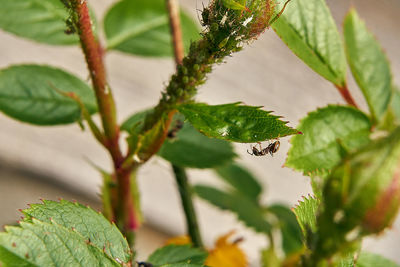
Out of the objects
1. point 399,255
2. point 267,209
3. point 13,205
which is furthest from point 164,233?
point 267,209

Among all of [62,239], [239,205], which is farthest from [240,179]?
[62,239]

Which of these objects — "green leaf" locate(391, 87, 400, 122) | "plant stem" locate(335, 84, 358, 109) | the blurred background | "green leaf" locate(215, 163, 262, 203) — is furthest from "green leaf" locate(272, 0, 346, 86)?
the blurred background

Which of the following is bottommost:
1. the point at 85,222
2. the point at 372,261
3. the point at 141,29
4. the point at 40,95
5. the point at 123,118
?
the point at 372,261

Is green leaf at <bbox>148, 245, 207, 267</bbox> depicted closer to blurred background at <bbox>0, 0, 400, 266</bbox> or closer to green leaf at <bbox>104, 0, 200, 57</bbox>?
green leaf at <bbox>104, 0, 200, 57</bbox>

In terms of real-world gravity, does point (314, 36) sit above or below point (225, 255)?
above

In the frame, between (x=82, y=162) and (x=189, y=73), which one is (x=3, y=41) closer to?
(x=82, y=162)

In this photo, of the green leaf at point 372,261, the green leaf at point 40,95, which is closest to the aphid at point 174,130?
the green leaf at point 40,95

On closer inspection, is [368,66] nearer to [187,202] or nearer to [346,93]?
[346,93]
